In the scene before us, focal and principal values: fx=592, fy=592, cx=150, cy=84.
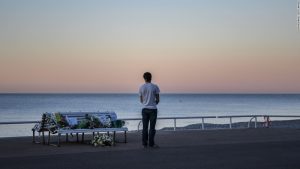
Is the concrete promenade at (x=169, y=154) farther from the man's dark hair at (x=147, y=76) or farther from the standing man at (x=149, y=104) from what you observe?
the man's dark hair at (x=147, y=76)

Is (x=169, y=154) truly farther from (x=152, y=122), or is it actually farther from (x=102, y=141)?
(x=102, y=141)

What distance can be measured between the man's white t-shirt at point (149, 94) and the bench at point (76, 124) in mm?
1362

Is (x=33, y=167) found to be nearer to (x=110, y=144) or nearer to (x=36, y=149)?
(x=36, y=149)

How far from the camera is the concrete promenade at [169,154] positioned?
484 inches

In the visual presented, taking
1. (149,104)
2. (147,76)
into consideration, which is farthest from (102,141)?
(147,76)

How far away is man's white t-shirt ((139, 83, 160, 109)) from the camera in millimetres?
16031

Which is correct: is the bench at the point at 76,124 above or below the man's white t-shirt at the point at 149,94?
below

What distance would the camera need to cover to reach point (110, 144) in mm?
16594

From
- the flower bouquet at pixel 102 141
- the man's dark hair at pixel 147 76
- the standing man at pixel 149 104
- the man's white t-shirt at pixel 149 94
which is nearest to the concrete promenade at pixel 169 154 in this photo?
the flower bouquet at pixel 102 141

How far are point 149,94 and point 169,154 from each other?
7.49 ft

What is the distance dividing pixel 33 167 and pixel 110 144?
490 centimetres

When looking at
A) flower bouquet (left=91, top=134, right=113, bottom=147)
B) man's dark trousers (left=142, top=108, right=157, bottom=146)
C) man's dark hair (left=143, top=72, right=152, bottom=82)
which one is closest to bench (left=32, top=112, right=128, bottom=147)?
flower bouquet (left=91, top=134, right=113, bottom=147)

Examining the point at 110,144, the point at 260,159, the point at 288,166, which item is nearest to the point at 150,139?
the point at 110,144

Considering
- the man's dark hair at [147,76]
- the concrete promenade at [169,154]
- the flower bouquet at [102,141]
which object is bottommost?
the concrete promenade at [169,154]
